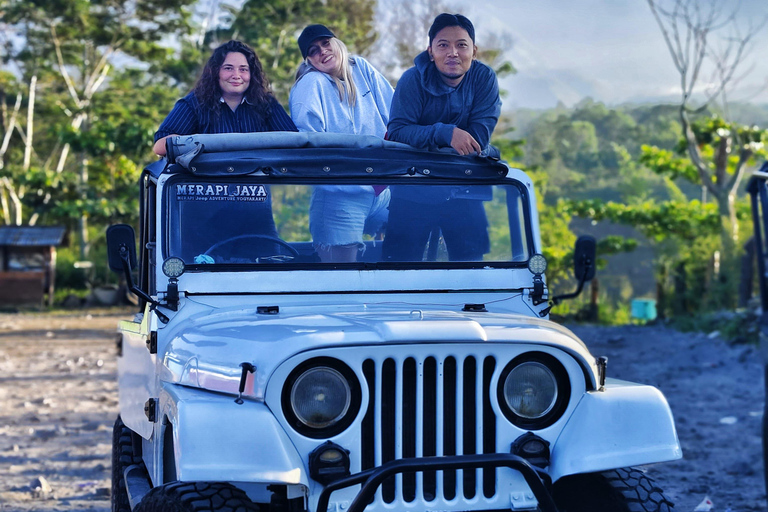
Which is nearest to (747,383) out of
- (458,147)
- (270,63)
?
(458,147)

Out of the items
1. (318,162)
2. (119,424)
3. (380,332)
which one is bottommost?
(119,424)

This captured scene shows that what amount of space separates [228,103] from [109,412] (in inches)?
216

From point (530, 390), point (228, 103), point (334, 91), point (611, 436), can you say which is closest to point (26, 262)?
point (228, 103)

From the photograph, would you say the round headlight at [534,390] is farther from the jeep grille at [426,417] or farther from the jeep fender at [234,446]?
the jeep fender at [234,446]

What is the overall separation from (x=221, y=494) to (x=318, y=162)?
1.68m

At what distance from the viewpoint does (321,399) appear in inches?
117

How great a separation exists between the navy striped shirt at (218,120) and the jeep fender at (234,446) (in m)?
2.04

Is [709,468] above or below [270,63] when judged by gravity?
below

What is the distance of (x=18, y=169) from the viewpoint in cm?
2883

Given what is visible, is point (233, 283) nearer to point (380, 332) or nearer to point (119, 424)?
point (380, 332)

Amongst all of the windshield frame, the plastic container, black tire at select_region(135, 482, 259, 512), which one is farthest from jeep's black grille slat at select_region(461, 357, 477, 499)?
the plastic container

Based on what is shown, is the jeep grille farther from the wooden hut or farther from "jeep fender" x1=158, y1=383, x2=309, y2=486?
the wooden hut

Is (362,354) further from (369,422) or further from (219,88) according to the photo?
(219,88)

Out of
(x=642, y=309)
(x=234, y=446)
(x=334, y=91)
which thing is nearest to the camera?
(x=234, y=446)
